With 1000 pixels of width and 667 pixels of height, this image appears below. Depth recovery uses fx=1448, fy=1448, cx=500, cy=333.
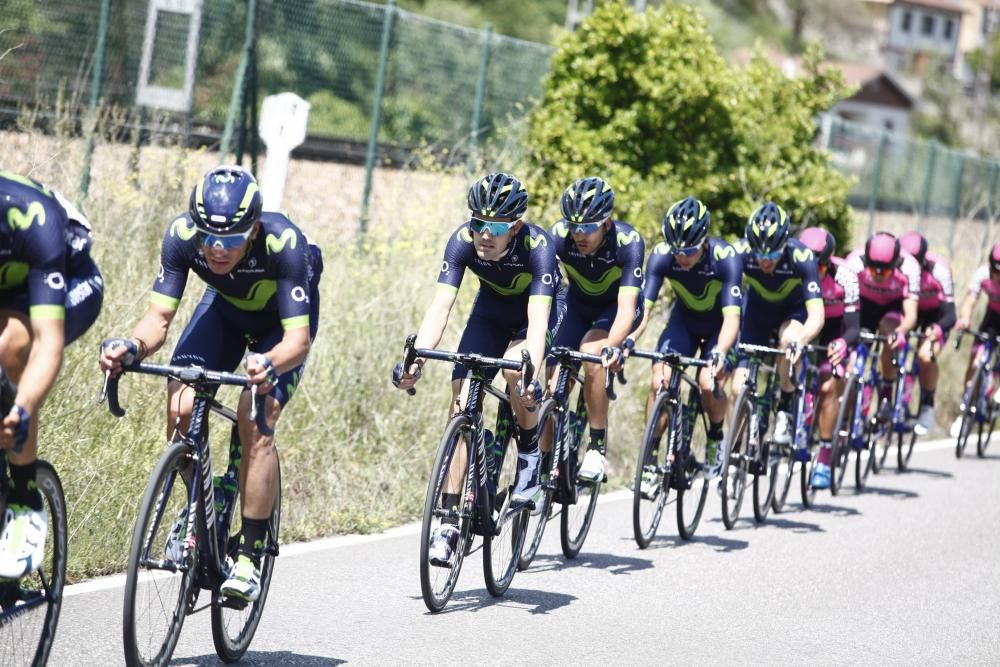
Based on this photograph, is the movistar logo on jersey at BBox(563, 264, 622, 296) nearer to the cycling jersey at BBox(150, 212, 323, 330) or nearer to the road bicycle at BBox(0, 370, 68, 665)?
the cycling jersey at BBox(150, 212, 323, 330)

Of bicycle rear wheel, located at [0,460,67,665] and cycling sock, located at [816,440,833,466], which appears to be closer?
bicycle rear wheel, located at [0,460,67,665]

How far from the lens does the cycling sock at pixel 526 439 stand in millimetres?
7844

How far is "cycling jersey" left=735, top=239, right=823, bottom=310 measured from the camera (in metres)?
10.6

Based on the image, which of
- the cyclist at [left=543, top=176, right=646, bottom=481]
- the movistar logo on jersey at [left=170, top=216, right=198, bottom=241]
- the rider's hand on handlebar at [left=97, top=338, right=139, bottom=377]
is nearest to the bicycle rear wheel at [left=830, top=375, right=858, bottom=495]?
the cyclist at [left=543, top=176, right=646, bottom=481]

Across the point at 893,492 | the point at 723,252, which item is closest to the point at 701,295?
the point at 723,252

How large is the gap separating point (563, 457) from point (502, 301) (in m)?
1.02

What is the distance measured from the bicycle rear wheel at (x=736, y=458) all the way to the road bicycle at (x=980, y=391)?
16.9ft

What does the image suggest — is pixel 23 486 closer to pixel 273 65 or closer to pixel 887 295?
pixel 887 295

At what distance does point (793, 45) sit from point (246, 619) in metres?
94.4

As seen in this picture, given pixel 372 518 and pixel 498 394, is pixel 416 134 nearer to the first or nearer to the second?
pixel 372 518

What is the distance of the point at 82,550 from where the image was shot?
283 inches

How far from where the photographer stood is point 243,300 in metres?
6.17

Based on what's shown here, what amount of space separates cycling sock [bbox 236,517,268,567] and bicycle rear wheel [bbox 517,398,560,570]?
7.76 ft

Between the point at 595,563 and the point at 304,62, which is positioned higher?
the point at 304,62
